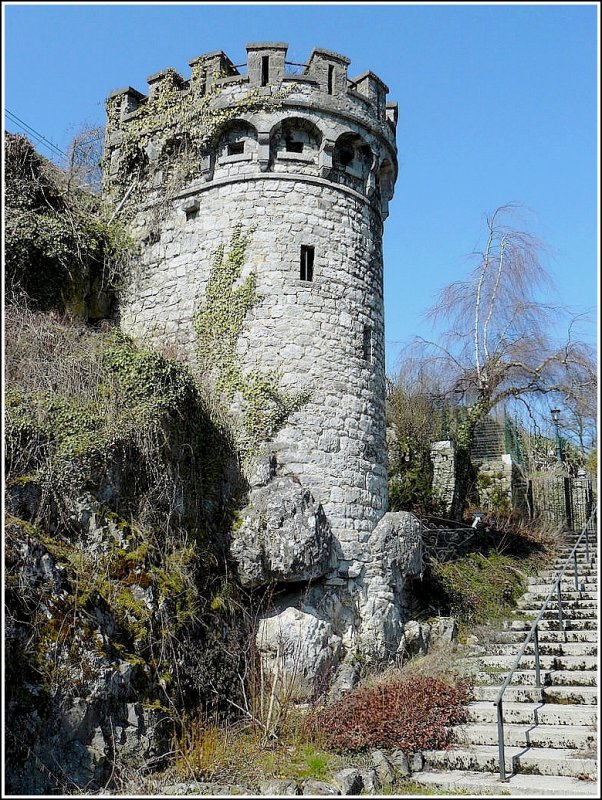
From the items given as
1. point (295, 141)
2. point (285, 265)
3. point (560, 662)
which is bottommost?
point (560, 662)

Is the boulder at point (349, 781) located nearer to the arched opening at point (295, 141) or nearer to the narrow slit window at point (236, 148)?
the arched opening at point (295, 141)

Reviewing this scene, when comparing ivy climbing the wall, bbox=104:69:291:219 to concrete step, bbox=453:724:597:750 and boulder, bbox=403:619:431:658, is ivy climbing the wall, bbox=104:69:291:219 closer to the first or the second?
boulder, bbox=403:619:431:658

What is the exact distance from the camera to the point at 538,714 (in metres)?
9.20

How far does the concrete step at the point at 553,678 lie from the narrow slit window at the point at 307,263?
254 inches

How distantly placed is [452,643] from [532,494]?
8.48 m

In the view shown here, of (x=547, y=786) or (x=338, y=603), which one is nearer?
(x=547, y=786)

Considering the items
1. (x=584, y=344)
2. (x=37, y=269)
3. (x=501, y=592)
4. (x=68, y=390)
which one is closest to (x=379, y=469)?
(x=501, y=592)

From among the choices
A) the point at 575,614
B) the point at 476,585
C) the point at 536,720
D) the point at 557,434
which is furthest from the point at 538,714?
the point at 557,434

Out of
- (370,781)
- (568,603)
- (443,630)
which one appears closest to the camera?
(370,781)

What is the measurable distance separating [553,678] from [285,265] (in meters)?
7.03

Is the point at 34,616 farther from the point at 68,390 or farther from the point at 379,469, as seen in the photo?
the point at 379,469

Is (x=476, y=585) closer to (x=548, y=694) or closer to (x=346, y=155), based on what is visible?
(x=548, y=694)

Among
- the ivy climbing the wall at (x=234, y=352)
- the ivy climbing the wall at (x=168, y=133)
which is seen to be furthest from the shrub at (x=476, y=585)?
the ivy climbing the wall at (x=168, y=133)

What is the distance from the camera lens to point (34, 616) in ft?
25.0
